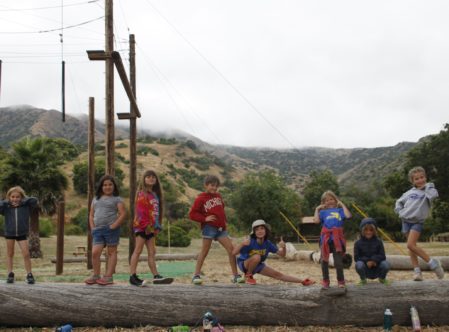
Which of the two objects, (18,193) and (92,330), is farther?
(18,193)

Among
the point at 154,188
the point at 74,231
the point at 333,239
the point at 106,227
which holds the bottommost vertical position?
the point at 74,231

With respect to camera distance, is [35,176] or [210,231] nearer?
[210,231]

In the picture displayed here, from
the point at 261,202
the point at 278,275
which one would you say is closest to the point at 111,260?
the point at 278,275

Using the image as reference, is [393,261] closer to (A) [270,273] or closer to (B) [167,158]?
(A) [270,273]

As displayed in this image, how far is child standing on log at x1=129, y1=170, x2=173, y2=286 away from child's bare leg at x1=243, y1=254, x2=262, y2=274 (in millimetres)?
1200

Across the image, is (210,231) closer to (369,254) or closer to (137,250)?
(137,250)

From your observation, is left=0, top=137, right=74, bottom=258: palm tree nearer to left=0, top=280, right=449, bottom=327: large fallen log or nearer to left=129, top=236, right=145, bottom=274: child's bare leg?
left=129, top=236, right=145, bottom=274: child's bare leg

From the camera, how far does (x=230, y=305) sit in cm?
654

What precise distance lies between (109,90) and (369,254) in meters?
8.36

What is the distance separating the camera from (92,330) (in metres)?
6.54

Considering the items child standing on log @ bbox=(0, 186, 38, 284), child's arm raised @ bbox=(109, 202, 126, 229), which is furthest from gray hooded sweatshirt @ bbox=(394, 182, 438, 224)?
child standing on log @ bbox=(0, 186, 38, 284)

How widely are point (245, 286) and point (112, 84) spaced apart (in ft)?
25.2

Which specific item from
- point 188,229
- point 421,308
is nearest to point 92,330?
point 421,308

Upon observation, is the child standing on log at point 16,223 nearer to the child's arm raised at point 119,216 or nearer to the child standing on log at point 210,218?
the child's arm raised at point 119,216
